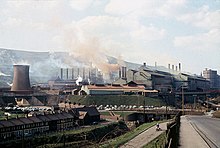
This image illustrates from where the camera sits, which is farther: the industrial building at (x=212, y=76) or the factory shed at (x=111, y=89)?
the industrial building at (x=212, y=76)

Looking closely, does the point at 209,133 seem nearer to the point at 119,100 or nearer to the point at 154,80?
the point at 119,100

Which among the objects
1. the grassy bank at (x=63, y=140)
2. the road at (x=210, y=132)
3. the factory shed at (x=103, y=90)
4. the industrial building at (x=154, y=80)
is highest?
the industrial building at (x=154, y=80)

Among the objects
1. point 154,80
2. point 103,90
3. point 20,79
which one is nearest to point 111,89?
point 103,90

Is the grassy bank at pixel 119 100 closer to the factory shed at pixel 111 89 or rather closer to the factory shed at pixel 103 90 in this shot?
the factory shed at pixel 103 90

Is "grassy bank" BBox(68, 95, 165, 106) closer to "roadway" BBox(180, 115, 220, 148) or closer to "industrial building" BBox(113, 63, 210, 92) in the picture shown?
"industrial building" BBox(113, 63, 210, 92)

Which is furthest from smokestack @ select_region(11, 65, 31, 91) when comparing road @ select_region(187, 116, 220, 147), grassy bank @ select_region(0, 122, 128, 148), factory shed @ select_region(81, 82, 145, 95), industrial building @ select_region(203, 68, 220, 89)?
industrial building @ select_region(203, 68, 220, 89)


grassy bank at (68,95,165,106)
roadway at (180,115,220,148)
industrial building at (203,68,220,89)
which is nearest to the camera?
roadway at (180,115,220,148)

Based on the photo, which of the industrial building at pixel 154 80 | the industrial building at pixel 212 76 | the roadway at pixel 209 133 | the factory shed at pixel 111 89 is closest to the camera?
the roadway at pixel 209 133

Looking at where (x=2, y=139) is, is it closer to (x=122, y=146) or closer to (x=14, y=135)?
(x=14, y=135)

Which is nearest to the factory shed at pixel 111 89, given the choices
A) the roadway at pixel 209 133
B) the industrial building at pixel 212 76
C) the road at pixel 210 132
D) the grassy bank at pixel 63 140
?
the grassy bank at pixel 63 140

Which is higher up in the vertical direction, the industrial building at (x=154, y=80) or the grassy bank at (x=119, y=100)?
the industrial building at (x=154, y=80)

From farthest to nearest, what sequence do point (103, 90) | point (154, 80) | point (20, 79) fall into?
1. point (154, 80)
2. point (20, 79)
3. point (103, 90)

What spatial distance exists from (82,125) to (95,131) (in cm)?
776

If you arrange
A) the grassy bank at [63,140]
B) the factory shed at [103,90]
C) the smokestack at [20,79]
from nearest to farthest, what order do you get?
the grassy bank at [63,140] → the factory shed at [103,90] → the smokestack at [20,79]
